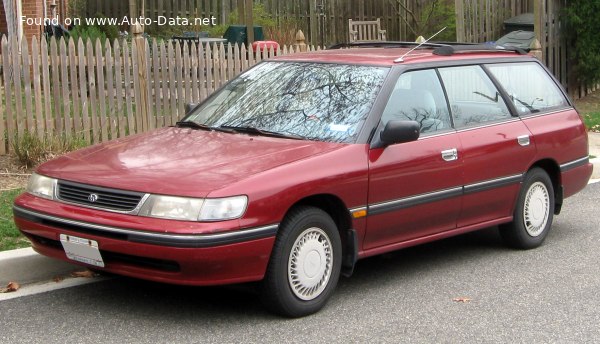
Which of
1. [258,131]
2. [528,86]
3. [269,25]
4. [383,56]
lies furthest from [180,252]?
[269,25]

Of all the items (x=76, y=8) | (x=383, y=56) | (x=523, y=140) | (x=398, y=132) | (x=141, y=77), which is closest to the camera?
(x=398, y=132)

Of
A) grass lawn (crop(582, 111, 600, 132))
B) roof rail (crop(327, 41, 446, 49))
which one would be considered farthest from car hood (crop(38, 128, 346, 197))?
grass lawn (crop(582, 111, 600, 132))

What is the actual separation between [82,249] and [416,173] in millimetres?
2276

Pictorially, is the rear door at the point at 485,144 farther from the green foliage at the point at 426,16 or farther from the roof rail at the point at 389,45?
the green foliage at the point at 426,16

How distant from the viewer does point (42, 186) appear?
19.4 ft

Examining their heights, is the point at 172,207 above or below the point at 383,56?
below

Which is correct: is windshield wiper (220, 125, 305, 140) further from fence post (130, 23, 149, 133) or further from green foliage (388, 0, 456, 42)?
green foliage (388, 0, 456, 42)

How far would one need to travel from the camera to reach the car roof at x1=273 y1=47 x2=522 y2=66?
684cm

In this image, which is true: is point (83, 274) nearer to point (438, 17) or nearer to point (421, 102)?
point (421, 102)

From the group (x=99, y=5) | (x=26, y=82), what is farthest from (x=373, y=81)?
(x=99, y=5)

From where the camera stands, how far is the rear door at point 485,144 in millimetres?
6938

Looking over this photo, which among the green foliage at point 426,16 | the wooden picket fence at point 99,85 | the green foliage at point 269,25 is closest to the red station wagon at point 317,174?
the wooden picket fence at point 99,85

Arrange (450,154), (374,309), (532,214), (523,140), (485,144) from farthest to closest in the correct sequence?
1. (532,214)
2. (523,140)
3. (485,144)
4. (450,154)
5. (374,309)

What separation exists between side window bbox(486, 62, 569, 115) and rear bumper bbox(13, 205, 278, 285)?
300 centimetres
